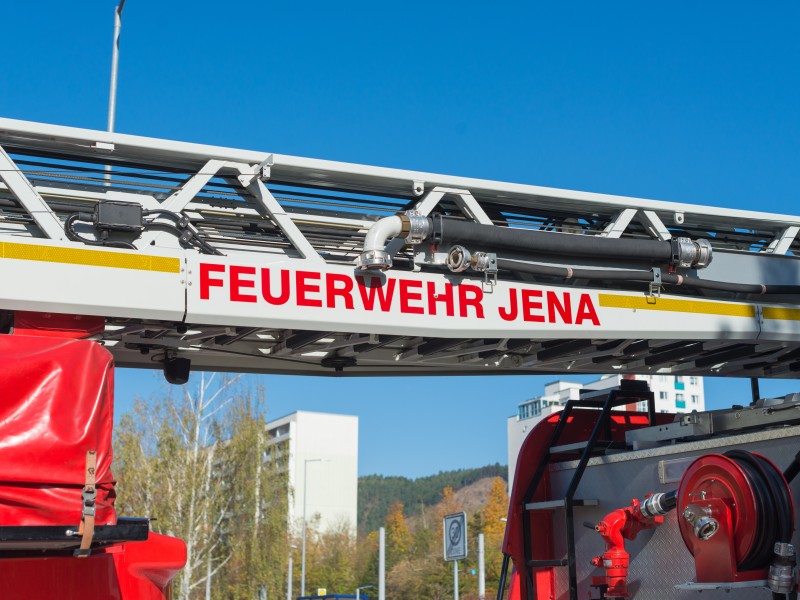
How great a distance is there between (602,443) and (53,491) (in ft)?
11.7

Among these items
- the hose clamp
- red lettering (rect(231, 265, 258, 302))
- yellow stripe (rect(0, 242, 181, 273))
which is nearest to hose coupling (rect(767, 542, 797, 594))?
the hose clamp

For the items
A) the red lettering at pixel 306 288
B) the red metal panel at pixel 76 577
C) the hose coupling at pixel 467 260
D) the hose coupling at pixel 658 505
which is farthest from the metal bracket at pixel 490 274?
the red metal panel at pixel 76 577

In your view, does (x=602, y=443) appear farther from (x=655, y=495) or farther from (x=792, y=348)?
(x=792, y=348)

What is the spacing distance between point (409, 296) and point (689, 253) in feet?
5.80

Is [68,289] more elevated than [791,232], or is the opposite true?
[791,232]

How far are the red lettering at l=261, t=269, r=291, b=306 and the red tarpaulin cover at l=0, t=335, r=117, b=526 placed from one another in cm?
85

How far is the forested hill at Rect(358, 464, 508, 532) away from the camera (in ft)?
540

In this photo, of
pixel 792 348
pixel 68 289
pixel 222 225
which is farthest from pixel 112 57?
pixel 792 348

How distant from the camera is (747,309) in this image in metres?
6.07

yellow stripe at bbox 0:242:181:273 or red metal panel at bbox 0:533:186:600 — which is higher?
yellow stripe at bbox 0:242:181:273

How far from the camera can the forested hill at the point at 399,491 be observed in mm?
164550

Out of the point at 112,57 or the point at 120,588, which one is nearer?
the point at 120,588

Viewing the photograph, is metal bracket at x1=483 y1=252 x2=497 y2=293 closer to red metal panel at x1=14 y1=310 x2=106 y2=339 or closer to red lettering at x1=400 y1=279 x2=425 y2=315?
red lettering at x1=400 y1=279 x2=425 y2=315

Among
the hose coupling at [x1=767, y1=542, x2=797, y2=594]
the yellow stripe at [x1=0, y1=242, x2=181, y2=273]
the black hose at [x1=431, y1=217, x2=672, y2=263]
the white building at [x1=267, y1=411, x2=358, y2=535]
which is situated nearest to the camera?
the hose coupling at [x1=767, y1=542, x2=797, y2=594]
